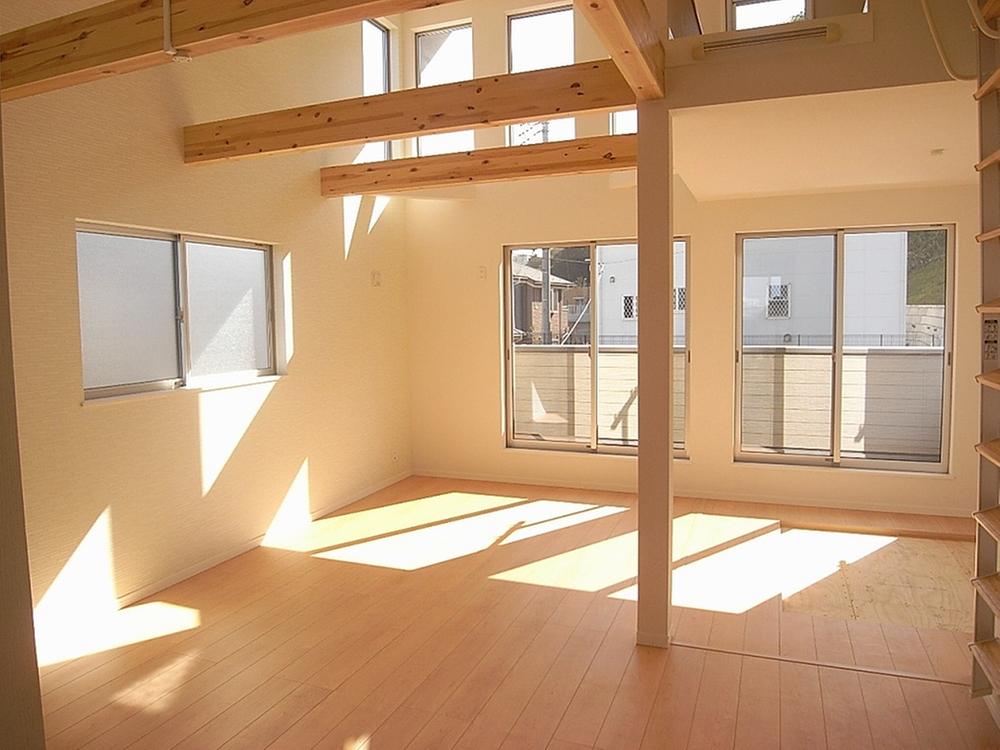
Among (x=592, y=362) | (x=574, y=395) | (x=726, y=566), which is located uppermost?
(x=592, y=362)

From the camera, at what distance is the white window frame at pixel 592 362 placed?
5.97 m

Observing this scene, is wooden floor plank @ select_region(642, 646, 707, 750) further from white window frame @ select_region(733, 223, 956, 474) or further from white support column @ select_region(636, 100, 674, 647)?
white window frame @ select_region(733, 223, 956, 474)

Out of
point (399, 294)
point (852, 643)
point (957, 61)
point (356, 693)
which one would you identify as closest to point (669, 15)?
point (957, 61)

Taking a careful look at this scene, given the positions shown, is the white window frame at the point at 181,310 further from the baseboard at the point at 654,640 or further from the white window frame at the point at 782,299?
the white window frame at the point at 782,299

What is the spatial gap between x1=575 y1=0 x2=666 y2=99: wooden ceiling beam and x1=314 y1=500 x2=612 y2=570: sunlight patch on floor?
300cm

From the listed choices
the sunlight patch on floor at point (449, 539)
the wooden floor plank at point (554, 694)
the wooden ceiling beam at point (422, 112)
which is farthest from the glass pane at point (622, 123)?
the wooden floor plank at point (554, 694)

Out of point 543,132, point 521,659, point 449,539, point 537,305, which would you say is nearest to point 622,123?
point 543,132

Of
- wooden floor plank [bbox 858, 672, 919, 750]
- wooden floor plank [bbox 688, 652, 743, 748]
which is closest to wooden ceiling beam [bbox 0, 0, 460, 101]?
wooden floor plank [bbox 688, 652, 743, 748]

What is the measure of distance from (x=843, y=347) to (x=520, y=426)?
111 inches

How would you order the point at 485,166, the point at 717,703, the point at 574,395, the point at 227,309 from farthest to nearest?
the point at 574,395
the point at 485,166
the point at 227,309
the point at 717,703

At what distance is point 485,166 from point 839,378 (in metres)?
3.21

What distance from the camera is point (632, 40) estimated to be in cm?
245

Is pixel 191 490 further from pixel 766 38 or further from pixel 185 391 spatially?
pixel 766 38

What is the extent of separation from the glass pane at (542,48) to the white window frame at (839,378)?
6.21 feet
